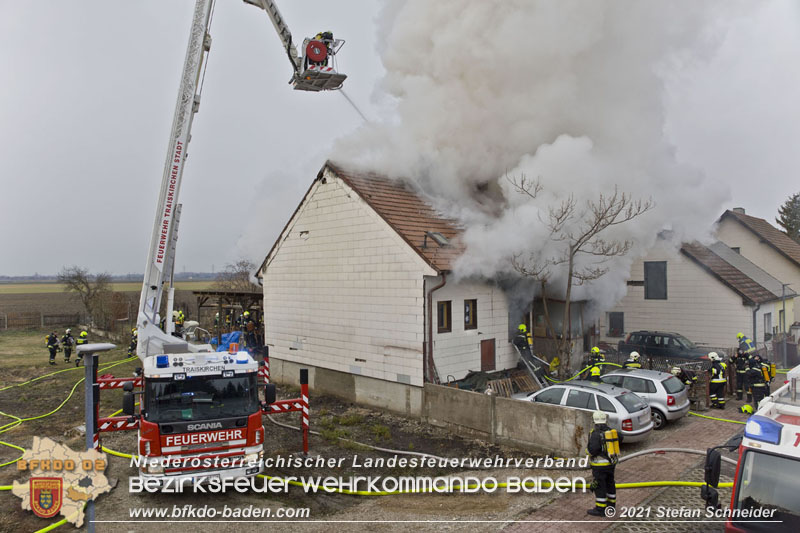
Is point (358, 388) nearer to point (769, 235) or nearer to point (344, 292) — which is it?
point (344, 292)

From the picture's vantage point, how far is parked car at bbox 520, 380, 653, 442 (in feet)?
33.2

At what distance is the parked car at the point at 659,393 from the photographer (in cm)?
1170

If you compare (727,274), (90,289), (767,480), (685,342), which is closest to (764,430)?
(767,480)

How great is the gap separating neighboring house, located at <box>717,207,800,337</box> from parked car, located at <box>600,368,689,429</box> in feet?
58.8

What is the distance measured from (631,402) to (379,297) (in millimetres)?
6998

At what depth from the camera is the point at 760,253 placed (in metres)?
27.5

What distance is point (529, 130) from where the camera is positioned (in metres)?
16.6

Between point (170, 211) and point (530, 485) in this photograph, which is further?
point (170, 211)

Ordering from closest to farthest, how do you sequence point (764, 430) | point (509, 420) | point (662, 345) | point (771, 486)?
point (771, 486) < point (764, 430) < point (509, 420) < point (662, 345)

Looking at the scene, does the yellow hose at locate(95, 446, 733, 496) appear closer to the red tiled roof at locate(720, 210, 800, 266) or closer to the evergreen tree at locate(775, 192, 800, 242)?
the red tiled roof at locate(720, 210, 800, 266)

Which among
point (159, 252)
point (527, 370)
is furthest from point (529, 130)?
point (159, 252)

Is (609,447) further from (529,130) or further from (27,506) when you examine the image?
(529,130)

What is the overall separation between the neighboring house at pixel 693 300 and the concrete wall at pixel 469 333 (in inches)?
343

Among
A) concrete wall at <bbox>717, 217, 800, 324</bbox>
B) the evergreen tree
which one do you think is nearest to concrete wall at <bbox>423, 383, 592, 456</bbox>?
concrete wall at <bbox>717, 217, 800, 324</bbox>
